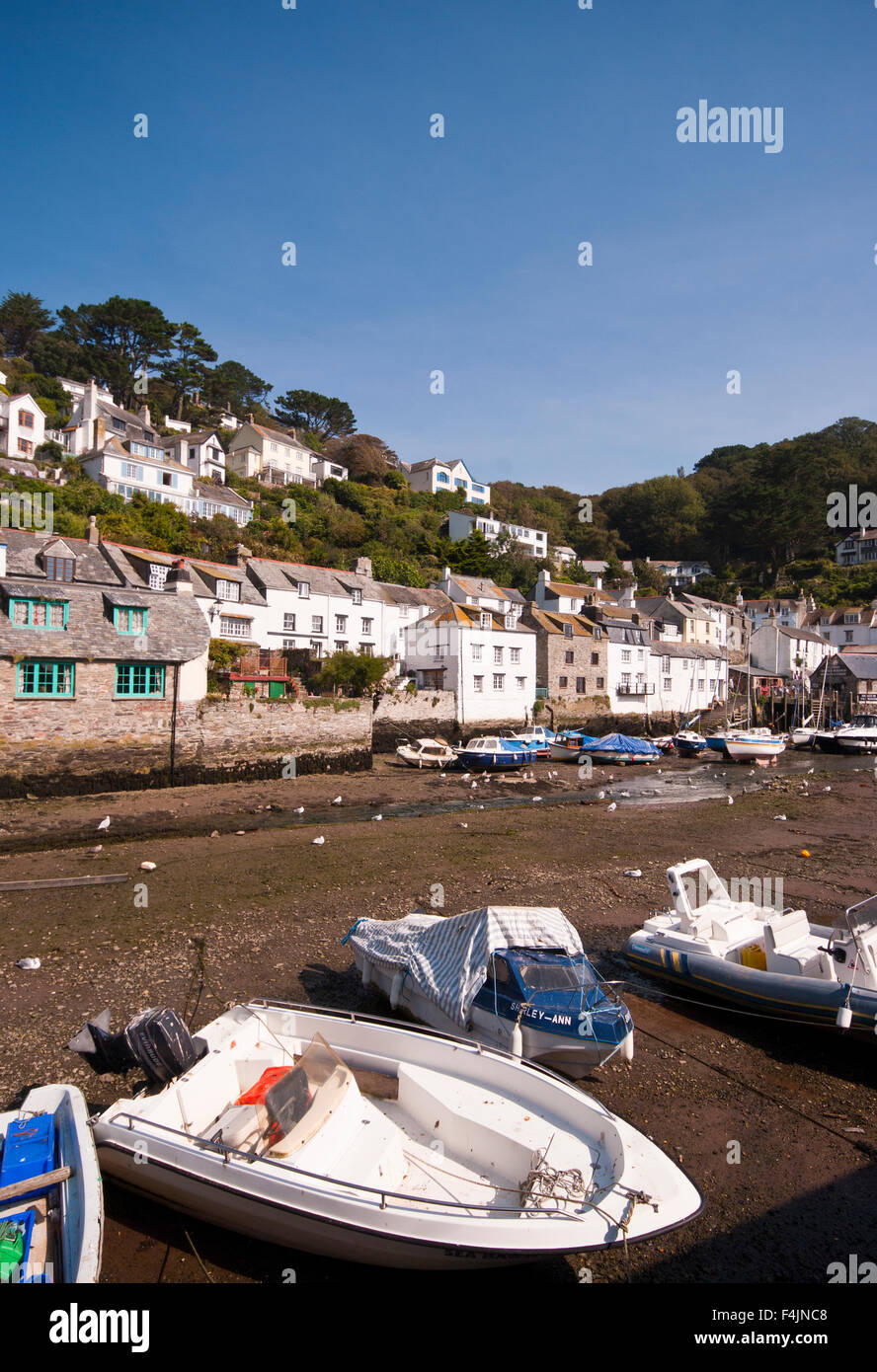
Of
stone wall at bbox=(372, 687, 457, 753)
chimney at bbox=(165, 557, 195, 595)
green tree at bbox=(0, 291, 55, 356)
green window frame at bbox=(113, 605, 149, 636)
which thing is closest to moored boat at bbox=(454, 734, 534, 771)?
stone wall at bbox=(372, 687, 457, 753)

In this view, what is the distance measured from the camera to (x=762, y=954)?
32.1ft

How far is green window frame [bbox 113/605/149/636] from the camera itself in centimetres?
2708

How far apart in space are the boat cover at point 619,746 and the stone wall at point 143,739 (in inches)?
574

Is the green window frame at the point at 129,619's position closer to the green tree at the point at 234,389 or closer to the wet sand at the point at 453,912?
the wet sand at the point at 453,912

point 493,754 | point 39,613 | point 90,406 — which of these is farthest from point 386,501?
point 39,613

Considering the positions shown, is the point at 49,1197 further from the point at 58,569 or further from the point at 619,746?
the point at 619,746

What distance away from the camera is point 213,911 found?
44.6 ft

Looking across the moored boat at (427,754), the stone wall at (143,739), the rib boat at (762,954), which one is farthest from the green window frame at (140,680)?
the rib boat at (762,954)

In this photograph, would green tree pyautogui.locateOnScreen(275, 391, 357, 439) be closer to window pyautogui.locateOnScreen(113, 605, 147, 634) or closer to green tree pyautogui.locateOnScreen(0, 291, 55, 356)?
green tree pyautogui.locateOnScreen(0, 291, 55, 356)

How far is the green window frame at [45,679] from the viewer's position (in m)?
24.1
